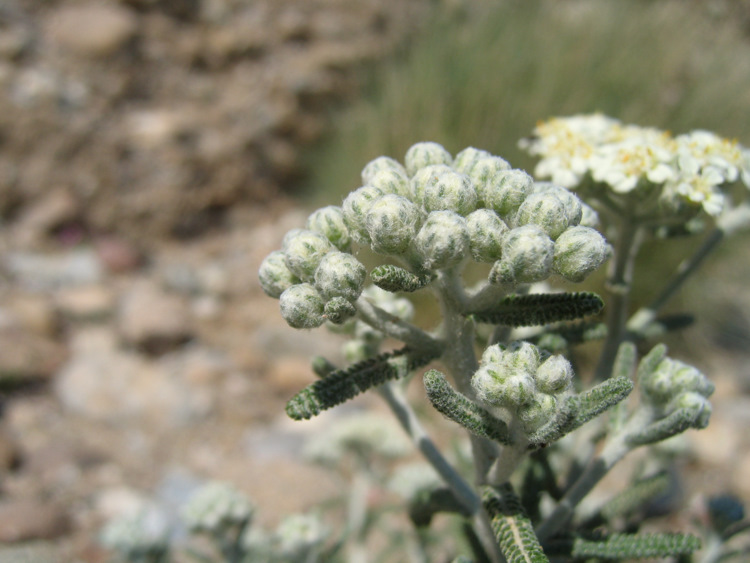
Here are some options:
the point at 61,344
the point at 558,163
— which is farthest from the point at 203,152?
the point at 558,163

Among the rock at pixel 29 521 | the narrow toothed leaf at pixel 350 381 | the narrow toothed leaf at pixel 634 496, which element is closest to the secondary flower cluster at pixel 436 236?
the narrow toothed leaf at pixel 350 381

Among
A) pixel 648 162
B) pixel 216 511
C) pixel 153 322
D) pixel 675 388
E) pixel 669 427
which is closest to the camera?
pixel 669 427

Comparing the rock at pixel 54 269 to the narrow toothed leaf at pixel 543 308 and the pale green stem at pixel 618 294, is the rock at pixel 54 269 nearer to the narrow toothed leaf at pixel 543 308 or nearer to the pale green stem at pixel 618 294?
the pale green stem at pixel 618 294

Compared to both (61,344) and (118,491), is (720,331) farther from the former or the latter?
(61,344)

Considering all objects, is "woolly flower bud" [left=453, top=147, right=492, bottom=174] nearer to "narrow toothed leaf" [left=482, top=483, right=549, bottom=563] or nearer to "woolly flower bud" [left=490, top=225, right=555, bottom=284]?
"woolly flower bud" [left=490, top=225, right=555, bottom=284]

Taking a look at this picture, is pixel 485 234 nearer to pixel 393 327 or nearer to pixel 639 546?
pixel 393 327

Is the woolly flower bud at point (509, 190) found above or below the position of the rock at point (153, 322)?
below

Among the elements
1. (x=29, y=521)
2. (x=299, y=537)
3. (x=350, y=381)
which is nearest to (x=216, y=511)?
(x=299, y=537)
